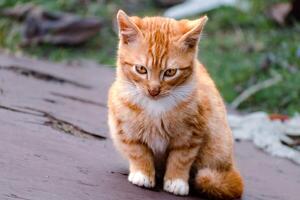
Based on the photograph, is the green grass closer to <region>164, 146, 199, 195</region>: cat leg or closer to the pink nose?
<region>164, 146, 199, 195</region>: cat leg

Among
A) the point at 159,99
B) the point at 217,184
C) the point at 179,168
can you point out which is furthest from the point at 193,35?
the point at 217,184

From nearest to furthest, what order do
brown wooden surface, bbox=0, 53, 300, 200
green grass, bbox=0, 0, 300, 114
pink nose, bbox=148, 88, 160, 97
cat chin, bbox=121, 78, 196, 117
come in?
brown wooden surface, bbox=0, 53, 300, 200
pink nose, bbox=148, 88, 160, 97
cat chin, bbox=121, 78, 196, 117
green grass, bbox=0, 0, 300, 114

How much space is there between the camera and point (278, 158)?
6.01m

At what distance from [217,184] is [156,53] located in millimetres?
852

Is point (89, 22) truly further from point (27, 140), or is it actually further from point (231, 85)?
point (27, 140)

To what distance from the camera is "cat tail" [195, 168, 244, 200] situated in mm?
4160

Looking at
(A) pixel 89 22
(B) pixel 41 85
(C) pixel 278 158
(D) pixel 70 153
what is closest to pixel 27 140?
(D) pixel 70 153

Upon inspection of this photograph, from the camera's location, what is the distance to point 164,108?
13.4 ft

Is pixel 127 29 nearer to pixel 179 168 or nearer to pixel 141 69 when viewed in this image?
pixel 141 69

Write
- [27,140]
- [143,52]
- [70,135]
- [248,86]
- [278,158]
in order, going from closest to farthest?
1. [143,52]
2. [27,140]
3. [70,135]
4. [278,158]
5. [248,86]

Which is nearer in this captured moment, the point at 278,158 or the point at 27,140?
the point at 27,140

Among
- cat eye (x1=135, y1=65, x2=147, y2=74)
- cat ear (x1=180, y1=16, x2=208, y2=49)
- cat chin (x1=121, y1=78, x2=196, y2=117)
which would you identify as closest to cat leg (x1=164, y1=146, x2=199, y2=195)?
cat chin (x1=121, y1=78, x2=196, y2=117)

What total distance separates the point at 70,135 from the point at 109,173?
75cm

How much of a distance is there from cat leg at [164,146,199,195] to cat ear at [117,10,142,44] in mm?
683
